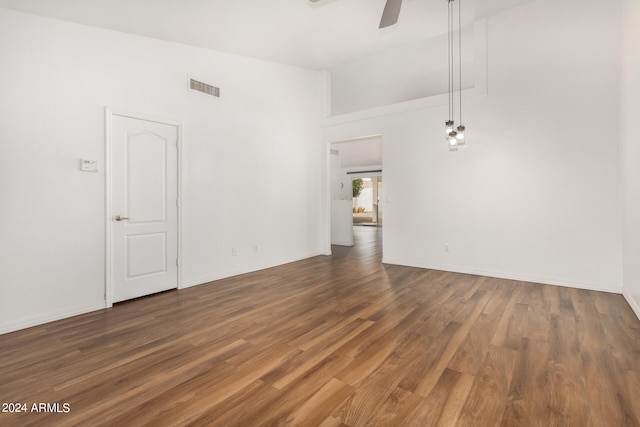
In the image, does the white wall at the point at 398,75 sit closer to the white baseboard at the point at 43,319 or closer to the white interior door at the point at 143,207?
the white interior door at the point at 143,207

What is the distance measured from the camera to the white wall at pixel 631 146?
3037 millimetres

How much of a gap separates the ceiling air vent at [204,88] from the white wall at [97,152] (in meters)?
0.10

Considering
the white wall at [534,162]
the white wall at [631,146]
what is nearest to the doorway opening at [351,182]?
the white wall at [534,162]

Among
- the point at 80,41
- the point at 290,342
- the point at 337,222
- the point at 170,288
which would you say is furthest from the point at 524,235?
the point at 80,41

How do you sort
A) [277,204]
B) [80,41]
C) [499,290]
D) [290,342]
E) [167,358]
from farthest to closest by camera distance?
[277,204], [499,290], [80,41], [290,342], [167,358]

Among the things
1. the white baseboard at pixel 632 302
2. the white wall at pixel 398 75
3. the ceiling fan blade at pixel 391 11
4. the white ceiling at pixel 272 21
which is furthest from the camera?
the white wall at pixel 398 75

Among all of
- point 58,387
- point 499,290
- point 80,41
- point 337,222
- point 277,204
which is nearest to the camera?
point 58,387

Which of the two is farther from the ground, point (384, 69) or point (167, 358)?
point (384, 69)

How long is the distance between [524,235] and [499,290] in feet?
3.44

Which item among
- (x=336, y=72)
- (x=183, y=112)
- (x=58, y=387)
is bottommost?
(x=58, y=387)

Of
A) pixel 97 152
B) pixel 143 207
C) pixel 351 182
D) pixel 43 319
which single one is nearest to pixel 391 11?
pixel 97 152

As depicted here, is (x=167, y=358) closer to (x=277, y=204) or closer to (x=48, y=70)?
(x=48, y=70)

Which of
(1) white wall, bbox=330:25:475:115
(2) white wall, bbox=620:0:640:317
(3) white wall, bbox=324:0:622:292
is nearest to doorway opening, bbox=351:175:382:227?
(1) white wall, bbox=330:25:475:115

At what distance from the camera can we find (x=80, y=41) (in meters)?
3.38
